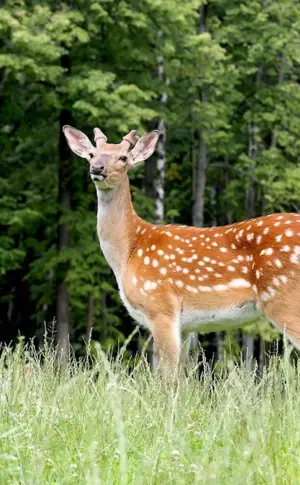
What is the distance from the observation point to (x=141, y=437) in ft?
16.0

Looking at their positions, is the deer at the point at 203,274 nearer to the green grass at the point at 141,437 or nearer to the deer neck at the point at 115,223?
the deer neck at the point at 115,223

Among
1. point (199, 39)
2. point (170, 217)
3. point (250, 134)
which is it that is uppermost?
point (199, 39)

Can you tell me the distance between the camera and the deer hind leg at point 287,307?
7.19 metres

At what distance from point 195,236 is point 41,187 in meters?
14.1

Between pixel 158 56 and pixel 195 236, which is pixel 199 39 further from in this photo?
pixel 195 236

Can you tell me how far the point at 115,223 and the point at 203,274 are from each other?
37.8 inches

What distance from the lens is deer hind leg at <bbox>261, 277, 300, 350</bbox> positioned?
7.19 metres

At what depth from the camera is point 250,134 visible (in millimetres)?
24188

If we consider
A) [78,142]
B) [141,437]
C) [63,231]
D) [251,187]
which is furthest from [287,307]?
[251,187]

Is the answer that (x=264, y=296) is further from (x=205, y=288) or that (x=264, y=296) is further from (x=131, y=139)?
(x=131, y=139)

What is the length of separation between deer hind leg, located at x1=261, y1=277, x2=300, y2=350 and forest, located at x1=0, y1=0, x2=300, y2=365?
32.5 feet

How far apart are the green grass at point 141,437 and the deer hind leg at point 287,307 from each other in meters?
1.09

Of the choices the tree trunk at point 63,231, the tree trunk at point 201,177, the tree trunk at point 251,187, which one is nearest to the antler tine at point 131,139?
the tree trunk at point 63,231

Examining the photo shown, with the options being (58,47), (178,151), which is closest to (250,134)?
(178,151)
